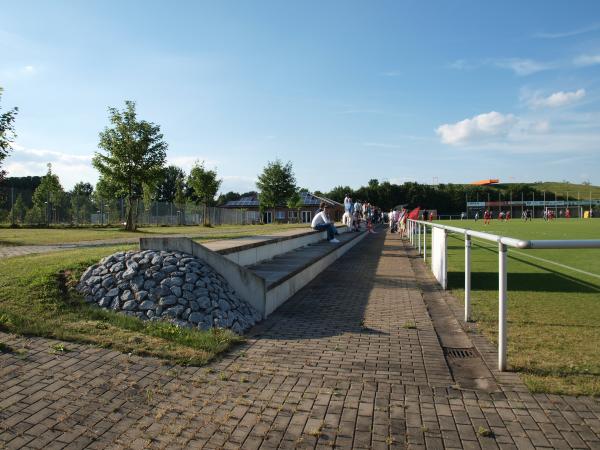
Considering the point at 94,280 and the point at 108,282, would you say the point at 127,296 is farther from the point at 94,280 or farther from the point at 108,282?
the point at 94,280

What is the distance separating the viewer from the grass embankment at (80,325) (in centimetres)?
476

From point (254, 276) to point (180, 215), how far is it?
3850 centimetres

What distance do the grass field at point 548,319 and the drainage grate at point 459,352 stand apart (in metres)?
0.38

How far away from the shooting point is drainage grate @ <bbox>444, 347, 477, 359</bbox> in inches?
190

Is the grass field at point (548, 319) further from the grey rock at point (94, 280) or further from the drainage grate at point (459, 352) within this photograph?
the grey rock at point (94, 280)

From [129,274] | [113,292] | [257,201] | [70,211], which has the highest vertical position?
[257,201]

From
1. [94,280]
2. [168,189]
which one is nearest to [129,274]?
[94,280]

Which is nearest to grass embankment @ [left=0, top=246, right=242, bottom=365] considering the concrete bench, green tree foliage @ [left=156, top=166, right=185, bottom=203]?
the concrete bench

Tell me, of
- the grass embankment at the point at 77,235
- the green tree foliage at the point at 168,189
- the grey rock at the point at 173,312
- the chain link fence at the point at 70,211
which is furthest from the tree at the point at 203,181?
the green tree foliage at the point at 168,189

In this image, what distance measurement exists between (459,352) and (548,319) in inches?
78.8

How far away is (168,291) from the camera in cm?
617

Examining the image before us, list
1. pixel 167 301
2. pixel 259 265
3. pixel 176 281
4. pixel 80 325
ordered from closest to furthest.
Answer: pixel 80 325 → pixel 167 301 → pixel 176 281 → pixel 259 265

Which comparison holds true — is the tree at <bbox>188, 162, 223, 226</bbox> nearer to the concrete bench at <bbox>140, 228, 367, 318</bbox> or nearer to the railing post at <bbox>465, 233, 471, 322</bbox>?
the concrete bench at <bbox>140, 228, 367, 318</bbox>

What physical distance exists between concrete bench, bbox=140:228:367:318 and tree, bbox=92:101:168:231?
15907 mm
